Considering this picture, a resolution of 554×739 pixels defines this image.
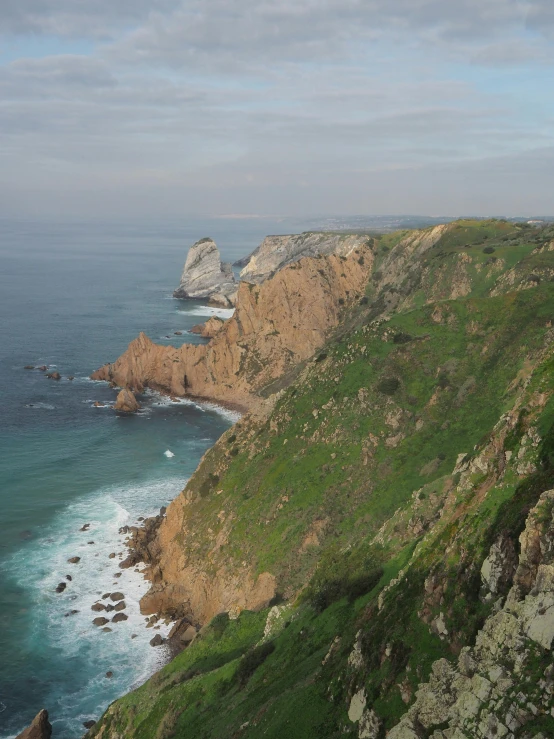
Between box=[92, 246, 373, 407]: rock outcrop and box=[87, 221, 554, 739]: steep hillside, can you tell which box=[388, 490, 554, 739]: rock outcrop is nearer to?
box=[87, 221, 554, 739]: steep hillside

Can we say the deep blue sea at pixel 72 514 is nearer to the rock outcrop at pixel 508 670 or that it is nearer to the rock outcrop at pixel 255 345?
the rock outcrop at pixel 255 345

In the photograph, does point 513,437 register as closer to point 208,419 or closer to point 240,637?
point 240,637

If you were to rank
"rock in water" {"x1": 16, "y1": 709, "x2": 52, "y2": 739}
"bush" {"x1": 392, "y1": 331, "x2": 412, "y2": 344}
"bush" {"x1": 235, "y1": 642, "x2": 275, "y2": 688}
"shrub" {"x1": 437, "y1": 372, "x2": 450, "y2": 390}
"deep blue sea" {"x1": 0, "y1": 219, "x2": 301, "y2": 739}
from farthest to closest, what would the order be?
"bush" {"x1": 392, "y1": 331, "x2": 412, "y2": 344}, "shrub" {"x1": 437, "y1": 372, "x2": 450, "y2": 390}, "deep blue sea" {"x1": 0, "y1": 219, "x2": 301, "y2": 739}, "rock in water" {"x1": 16, "y1": 709, "x2": 52, "y2": 739}, "bush" {"x1": 235, "y1": 642, "x2": 275, "y2": 688}

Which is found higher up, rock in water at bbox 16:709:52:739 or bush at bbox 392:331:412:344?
bush at bbox 392:331:412:344

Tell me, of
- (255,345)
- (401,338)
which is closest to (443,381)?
(401,338)

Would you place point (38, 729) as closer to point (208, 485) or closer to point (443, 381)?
point (208, 485)

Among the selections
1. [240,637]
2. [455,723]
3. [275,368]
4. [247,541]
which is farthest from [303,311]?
[455,723]

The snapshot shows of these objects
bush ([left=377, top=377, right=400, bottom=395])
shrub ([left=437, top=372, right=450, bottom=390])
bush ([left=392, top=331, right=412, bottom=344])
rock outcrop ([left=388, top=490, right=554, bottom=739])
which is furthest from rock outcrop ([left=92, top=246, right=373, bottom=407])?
rock outcrop ([left=388, top=490, right=554, bottom=739])
